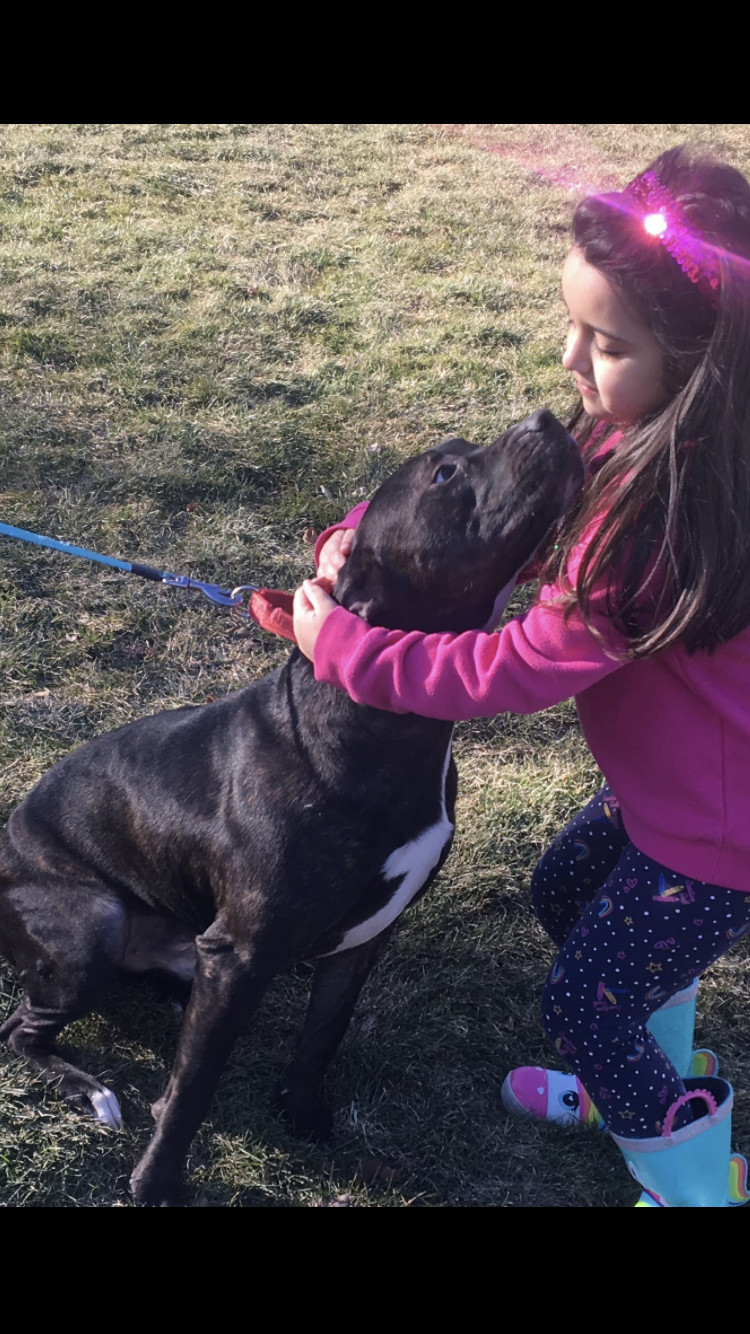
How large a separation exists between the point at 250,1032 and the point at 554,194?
25.6 ft

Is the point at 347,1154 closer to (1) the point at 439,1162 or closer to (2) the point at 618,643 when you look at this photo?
(1) the point at 439,1162

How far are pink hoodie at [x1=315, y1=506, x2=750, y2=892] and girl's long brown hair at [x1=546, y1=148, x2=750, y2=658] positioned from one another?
0.32 ft

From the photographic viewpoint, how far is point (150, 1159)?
2.80 meters

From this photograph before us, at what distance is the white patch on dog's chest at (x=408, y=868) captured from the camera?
101 inches

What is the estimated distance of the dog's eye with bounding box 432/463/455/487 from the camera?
2379mm

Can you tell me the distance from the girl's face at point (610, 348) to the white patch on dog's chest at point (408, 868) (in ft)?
2.84

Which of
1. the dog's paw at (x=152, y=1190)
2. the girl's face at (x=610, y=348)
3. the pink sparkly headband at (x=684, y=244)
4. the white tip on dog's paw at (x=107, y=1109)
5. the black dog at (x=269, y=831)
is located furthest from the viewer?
the white tip on dog's paw at (x=107, y=1109)

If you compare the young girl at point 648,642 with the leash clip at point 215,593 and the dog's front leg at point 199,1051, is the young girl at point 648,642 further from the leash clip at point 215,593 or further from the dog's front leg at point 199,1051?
the dog's front leg at point 199,1051

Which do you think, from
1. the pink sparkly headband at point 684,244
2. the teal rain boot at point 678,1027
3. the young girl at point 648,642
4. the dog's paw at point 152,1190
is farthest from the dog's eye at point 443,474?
the dog's paw at point 152,1190

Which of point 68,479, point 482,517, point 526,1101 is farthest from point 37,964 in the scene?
point 68,479

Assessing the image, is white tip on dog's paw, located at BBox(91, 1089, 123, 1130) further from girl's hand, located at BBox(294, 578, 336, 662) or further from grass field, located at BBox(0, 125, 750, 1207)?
girl's hand, located at BBox(294, 578, 336, 662)

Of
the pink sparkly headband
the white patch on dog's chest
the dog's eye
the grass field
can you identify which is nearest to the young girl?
the pink sparkly headband

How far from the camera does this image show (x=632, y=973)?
101 inches

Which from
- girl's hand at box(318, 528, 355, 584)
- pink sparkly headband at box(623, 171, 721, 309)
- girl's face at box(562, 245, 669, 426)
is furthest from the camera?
girl's hand at box(318, 528, 355, 584)
